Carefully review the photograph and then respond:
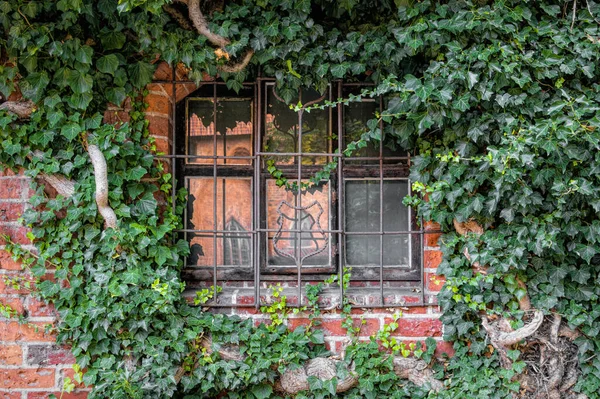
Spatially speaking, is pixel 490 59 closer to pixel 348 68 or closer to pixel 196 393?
pixel 348 68

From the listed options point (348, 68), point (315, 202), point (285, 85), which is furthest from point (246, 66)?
point (315, 202)

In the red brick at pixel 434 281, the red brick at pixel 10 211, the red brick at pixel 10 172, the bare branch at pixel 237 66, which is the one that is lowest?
the red brick at pixel 434 281

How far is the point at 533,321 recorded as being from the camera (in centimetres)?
288

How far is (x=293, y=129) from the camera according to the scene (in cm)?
322

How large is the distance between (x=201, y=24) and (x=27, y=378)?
2039 millimetres

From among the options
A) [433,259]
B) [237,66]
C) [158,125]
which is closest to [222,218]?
[158,125]

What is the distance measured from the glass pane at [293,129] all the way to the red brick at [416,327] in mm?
1008

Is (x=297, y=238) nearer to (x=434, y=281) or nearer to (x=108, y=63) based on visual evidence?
(x=434, y=281)

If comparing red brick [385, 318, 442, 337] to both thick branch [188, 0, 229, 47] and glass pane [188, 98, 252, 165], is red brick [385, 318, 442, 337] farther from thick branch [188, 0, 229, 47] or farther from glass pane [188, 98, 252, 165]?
thick branch [188, 0, 229, 47]

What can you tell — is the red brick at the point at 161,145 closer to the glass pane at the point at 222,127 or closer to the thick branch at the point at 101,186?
the glass pane at the point at 222,127

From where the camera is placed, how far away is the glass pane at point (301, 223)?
3.19 m

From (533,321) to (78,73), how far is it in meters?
2.62

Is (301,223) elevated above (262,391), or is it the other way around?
(301,223)

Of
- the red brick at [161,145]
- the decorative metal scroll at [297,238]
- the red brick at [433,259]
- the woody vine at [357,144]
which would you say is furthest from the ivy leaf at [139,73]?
the red brick at [433,259]
